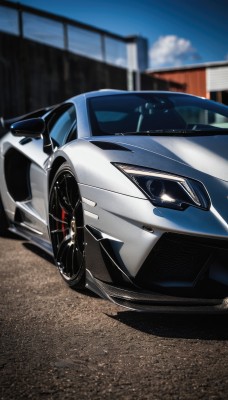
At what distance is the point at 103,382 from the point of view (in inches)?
72.2

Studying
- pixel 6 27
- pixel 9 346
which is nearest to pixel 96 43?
pixel 6 27

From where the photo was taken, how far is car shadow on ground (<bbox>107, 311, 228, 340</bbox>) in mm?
2285

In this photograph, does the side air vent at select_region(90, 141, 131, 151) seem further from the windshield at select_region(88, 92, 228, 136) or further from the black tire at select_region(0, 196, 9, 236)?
the black tire at select_region(0, 196, 9, 236)

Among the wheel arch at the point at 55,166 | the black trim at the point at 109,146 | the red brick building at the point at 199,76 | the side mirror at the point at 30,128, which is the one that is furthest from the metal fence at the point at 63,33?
the black trim at the point at 109,146

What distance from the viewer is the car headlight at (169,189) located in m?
2.16

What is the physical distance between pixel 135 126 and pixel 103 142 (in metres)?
0.57

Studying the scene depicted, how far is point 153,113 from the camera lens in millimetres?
3387

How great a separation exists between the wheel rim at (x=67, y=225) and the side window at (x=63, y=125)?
445 millimetres

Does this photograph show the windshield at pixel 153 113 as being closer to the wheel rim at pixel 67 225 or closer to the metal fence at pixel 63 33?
the wheel rim at pixel 67 225

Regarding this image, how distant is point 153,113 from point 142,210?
1350mm

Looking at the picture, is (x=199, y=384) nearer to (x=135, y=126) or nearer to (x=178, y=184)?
(x=178, y=184)

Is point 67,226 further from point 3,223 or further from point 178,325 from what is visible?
point 3,223

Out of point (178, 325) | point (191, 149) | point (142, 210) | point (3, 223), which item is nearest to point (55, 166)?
point (191, 149)

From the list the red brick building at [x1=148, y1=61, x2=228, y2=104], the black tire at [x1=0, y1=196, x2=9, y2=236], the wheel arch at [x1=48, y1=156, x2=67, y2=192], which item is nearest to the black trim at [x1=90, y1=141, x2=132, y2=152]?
the wheel arch at [x1=48, y1=156, x2=67, y2=192]
